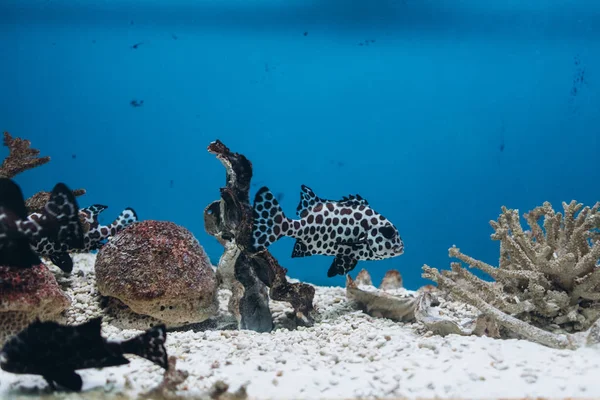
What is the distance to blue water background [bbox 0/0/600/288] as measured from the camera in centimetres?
611

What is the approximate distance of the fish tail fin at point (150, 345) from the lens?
2613 mm

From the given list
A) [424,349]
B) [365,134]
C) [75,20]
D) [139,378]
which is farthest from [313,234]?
[75,20]

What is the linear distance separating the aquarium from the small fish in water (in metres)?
0.93

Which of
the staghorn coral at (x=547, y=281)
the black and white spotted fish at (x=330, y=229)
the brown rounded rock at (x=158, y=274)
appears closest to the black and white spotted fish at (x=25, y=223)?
the brown rounded rock at (x=158, y=274)

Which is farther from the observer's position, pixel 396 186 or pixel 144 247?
pixel 396 186

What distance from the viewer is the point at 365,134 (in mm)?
6715

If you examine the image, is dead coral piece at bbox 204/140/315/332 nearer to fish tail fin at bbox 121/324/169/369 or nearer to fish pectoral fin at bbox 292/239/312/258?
fish pectoral fin at bbox 292/239/312/258

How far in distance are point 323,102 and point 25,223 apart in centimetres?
449

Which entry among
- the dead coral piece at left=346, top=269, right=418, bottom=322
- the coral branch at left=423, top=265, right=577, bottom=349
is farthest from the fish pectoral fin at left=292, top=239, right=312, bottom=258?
the coral branch at left=423, top=265, right=577, bottom=349

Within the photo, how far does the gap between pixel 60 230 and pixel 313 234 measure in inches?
80.1

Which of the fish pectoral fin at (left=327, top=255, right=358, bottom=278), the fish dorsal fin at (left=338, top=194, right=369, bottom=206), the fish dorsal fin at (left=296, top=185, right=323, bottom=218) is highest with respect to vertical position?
the fish dorsal fin at (left=338, top=194, right=369, bottom=206)

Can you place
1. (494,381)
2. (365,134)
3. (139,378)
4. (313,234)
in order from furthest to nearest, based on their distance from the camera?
(365,134)
(313,234)
(139,378)
(494,381)

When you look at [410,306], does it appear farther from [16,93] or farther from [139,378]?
[16,93]

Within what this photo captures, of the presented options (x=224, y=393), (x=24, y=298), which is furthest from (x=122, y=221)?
(x=224, y=393)
